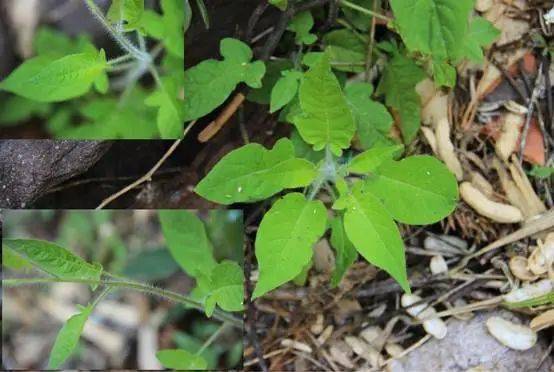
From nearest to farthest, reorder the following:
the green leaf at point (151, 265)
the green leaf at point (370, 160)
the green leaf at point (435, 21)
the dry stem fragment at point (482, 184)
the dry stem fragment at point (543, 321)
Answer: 1. the green leaf at point (435, 21)
2. the green leaf at point (370, 160)
3. the dry stem fragment at point (543, 321)
4. the dry stem fragment at point (482, 184)
5. the green leaf at point (151, 265)

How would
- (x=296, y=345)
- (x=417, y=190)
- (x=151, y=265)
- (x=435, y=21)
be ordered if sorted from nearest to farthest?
(x=435, y=21) < (x=417, y=190) < (x=296, y=345) < (x=151, y=265)

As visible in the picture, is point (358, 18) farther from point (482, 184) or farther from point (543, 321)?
point (543, 321)

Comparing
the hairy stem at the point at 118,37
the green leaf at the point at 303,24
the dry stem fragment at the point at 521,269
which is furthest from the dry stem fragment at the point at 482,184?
the hairy stem at the point at 118,37

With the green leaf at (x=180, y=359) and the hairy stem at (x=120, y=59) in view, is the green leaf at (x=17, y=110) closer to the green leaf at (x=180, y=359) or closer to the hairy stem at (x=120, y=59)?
the hairy stem at (x=120, y=59)

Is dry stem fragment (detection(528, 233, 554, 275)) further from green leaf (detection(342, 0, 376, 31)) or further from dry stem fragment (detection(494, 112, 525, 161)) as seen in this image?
green leaf (detection(342, 0, 376, 31))

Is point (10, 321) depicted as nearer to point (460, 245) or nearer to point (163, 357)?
point (163, 357)

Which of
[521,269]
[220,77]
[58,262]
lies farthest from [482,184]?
[58,262]
